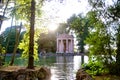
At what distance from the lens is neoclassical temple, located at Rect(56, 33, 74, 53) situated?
81.6 m

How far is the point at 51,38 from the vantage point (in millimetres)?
80312

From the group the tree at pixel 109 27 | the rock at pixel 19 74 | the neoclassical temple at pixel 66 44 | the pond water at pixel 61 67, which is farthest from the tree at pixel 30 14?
the neoclassical temple at pixel 66 44

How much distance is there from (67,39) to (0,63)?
65203 millimetres

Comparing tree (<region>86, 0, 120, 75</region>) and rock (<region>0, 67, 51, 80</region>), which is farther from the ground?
tree (<region>86, 0, 120, 75</region>)

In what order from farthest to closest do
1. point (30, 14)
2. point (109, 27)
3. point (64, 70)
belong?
1. point (64, 70)
2. point (30, 14)
3. point (109, 27)

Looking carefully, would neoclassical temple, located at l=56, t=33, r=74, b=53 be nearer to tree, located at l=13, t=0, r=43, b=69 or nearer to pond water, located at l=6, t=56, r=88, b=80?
pond water, located at l=6, t=56, r=88, b=80

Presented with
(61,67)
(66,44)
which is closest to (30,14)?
(61,67)

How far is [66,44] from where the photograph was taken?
273 ft

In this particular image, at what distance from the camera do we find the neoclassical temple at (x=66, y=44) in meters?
81.6

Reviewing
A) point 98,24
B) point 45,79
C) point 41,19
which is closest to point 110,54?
point 98,24

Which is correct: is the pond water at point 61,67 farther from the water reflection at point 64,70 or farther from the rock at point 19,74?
the rock at point 19,74

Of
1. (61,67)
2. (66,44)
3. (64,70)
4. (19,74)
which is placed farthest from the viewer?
(66,44)

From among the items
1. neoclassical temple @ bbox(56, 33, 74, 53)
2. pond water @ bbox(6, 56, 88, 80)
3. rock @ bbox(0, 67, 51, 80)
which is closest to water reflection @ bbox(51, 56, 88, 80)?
pond water @ bbox(6, 56, 88, 80)

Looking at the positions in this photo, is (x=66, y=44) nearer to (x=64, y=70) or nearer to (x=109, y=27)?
(x=64, y=70)
